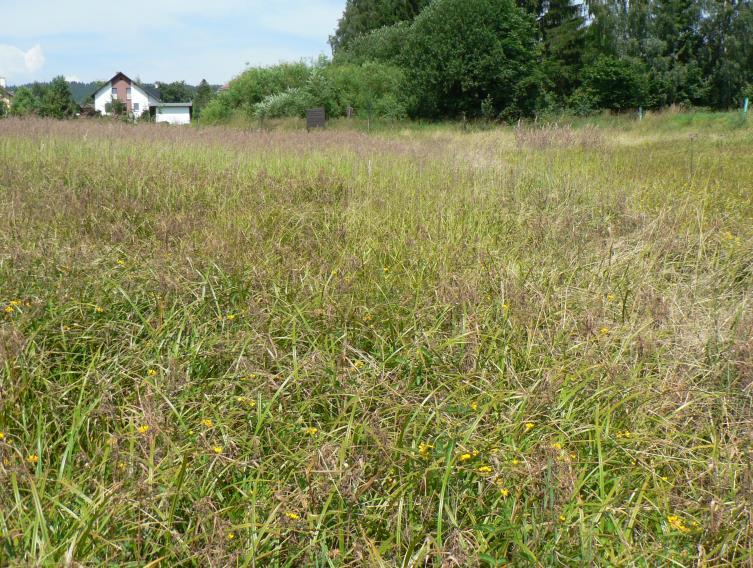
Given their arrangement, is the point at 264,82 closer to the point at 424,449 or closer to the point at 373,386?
the point at 373,386

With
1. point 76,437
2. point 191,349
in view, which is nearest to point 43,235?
point 191,349

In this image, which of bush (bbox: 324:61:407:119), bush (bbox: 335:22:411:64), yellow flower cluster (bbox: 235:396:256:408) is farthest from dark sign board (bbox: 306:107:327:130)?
bush (bbox: 335:22:411:64)

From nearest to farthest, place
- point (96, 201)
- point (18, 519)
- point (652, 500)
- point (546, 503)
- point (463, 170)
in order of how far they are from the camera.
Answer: point (18, 519) → point (546, 503) → point (652, 500) → point (96, 201) → point (463, 170)

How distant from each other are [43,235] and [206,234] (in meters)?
0.88

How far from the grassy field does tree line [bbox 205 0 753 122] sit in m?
20.1

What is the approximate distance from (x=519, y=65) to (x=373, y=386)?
24.5m

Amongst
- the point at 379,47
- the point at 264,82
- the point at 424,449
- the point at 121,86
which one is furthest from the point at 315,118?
the point at 121,86

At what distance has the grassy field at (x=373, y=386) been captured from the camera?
1.48 m

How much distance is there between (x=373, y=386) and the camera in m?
2.00

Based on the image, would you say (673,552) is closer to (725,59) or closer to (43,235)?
(43,235)

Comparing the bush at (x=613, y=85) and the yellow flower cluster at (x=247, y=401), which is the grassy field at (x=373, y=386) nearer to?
the yellow flower cluster at (x=247, y=401)

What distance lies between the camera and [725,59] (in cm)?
3450

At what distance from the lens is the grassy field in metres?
1.48

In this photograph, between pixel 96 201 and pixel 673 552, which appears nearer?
pixel 673 552
